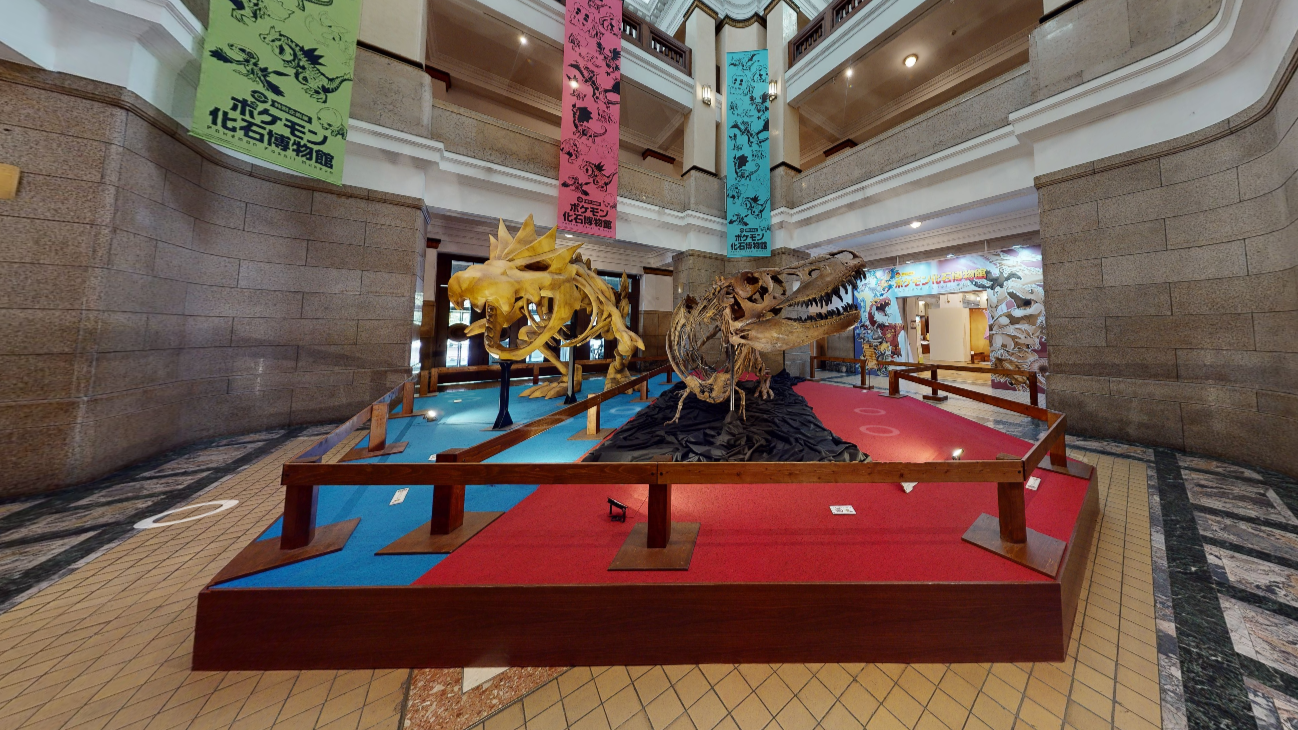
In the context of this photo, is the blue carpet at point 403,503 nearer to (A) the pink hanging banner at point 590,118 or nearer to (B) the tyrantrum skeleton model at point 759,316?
(B) the tyrantrum skeleton model at point 759,316

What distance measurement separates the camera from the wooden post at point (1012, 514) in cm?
178

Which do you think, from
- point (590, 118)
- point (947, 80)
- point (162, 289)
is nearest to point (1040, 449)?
point (162, 289)

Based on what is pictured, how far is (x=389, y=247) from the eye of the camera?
18.4 feet

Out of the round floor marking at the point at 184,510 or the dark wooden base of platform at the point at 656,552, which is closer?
the dark wooden base of platform at the point at 656,552

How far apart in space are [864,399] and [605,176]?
6.48 metres

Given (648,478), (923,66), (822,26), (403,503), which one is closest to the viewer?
(648,478)

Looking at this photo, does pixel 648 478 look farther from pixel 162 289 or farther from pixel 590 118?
pixel 590 118

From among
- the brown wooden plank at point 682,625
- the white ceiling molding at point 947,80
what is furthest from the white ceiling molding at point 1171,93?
the brown wooden plank at point 682,625

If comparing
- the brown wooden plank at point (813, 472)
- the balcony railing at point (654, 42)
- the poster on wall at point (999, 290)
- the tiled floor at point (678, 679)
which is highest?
the balcony railing at point (654, 42)

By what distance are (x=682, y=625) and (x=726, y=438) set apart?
1.83 metres

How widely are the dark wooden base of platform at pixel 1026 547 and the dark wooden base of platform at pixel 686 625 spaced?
0.12m

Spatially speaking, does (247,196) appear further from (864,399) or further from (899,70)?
(899,70)

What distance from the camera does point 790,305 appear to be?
298cm

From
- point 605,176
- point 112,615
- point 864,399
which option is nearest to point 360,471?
point 112,615
